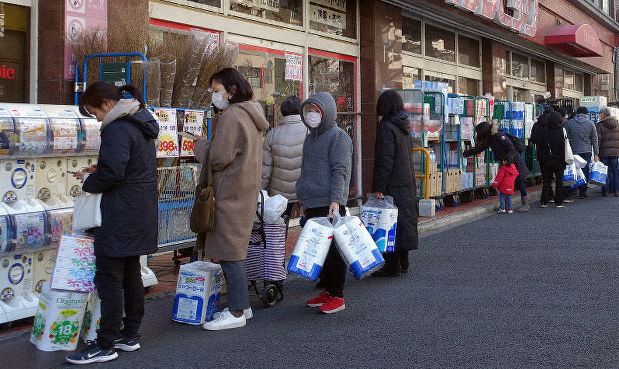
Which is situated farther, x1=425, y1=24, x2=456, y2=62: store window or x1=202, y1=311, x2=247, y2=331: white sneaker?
x1=425, y1=24, x2=456, y2=62: store window

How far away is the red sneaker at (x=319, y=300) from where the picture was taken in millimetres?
6703

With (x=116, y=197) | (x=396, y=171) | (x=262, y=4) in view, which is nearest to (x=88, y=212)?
(x=116, y=197)

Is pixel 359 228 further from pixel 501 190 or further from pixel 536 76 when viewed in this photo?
pixel 536 76

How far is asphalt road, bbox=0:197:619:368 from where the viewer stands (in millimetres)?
5133

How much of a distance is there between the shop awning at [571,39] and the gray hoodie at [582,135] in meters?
7.18

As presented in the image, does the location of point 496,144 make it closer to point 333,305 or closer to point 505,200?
point 505,200

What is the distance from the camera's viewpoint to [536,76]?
25.5 m

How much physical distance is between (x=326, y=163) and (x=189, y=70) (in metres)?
2.33

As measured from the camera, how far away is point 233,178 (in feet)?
19.2

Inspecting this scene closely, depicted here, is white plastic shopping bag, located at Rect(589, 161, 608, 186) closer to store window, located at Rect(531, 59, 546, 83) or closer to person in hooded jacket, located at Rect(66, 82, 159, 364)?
store window, located at Rect(531, 59, 546, 83)

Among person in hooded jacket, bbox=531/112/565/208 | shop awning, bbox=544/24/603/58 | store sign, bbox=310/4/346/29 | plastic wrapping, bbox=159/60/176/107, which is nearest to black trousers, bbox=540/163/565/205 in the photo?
person in hooded jacket, bbox=531/112/565/208

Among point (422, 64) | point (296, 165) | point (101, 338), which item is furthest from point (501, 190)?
point (101, 338)

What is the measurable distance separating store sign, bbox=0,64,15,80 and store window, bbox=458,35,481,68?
12.9m

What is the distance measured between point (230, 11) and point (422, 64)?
262 inches
